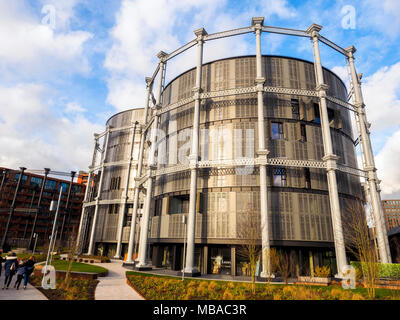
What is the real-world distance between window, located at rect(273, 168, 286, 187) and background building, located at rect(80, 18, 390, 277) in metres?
0.10

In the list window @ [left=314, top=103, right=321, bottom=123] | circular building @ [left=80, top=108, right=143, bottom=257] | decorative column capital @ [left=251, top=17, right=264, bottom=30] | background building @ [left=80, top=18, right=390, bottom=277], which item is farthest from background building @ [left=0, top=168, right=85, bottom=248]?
window @ [left=314, top=103, right=321, bottom=123]

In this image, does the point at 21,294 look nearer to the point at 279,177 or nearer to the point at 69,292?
the point at 69,292

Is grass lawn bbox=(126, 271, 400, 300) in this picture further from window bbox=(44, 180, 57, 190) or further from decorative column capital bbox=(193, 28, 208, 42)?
window bbox=(44, 180, 57, 190)

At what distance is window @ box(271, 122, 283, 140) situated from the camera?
26.3m

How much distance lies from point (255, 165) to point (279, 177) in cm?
310

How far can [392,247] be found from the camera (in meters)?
38.5

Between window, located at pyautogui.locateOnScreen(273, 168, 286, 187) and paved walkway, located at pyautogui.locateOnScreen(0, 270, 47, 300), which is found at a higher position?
window, located at pyautogui.locateOnScreen(273, 168, 286, 187)

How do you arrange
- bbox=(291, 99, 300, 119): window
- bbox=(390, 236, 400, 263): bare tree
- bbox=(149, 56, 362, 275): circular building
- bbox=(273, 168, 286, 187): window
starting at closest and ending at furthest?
bbox=(149, 56, 362, 275): circular building, bbox=(273, 168, 286, 187): window, bbox=(291, 99, 300, 119): window, bbox=(390, 236, 400, 263): bare tree

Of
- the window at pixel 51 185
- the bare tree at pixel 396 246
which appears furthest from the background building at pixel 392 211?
the window at pixel 51 185

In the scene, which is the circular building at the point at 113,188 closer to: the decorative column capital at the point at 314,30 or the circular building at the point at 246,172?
the circular building at the point at 246,172
